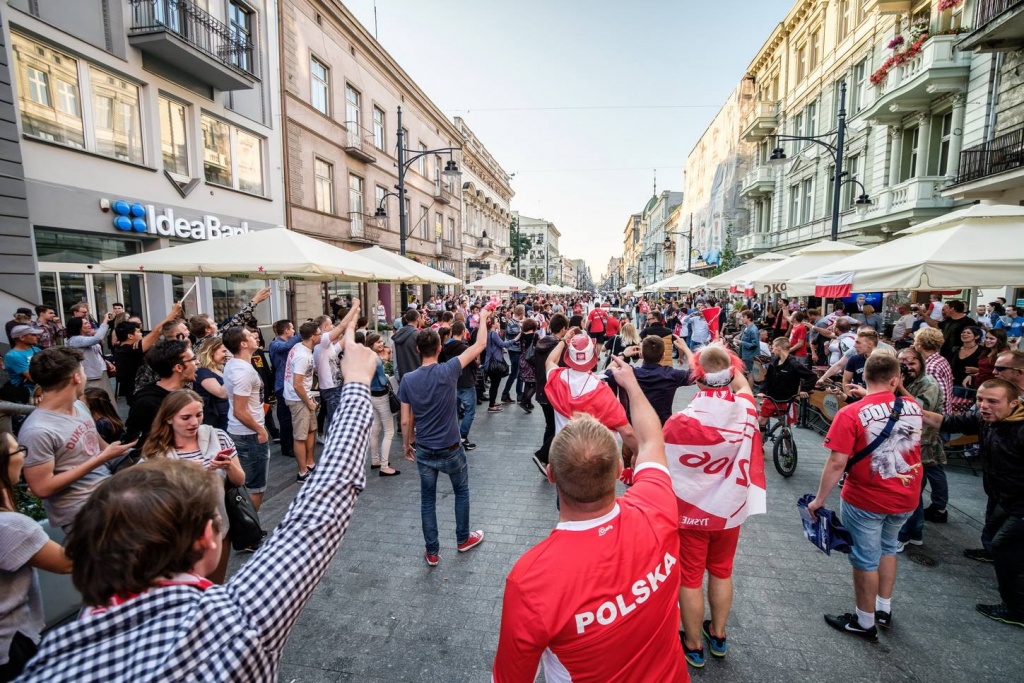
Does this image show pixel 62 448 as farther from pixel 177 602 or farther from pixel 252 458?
pixel 177 602

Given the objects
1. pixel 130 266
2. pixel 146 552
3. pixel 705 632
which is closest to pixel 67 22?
pixel 130 266

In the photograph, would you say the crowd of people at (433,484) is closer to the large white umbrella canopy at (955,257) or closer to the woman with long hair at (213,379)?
the woman with long hair at (213,379)

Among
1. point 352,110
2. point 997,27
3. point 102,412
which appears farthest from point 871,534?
point 352,110

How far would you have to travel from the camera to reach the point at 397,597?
3748mm

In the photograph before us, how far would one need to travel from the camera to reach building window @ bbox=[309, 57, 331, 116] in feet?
59.3

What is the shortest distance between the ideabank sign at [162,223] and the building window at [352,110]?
9.46 metres

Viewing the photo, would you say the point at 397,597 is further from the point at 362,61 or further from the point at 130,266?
the point at 362,61

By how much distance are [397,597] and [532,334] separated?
583cm

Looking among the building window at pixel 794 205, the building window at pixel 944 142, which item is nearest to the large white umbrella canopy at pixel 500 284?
the building window at pixel 944 142

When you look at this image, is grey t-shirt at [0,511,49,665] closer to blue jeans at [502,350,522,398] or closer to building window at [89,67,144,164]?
blue jeans at [502,350,522,398]

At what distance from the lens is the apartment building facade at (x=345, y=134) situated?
17.0 m

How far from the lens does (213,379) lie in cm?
443

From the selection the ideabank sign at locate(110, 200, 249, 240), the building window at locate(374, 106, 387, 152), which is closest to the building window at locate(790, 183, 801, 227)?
the building window at locate(374, 106, 387, 152)

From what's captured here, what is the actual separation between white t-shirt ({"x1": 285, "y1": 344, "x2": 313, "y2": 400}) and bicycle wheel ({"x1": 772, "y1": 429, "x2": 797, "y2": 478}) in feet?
19.6
